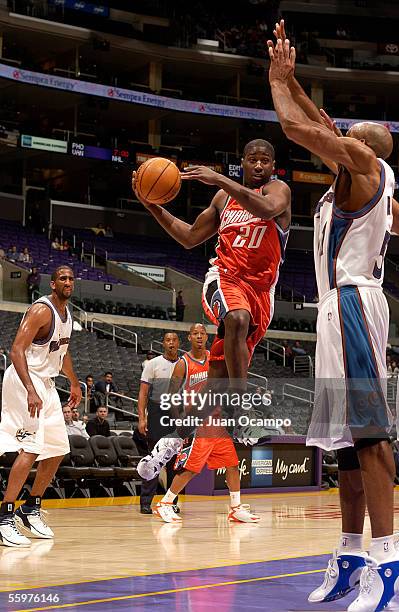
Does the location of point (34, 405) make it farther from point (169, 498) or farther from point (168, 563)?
point (169, 498)

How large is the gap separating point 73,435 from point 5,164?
983 inches

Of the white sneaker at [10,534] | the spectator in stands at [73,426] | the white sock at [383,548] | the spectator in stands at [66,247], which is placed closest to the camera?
the white sock at [383,548]

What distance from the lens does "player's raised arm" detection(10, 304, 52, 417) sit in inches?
285

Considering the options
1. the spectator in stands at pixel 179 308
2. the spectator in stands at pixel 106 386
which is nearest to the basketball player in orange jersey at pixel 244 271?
the spectator in stands at pixel 106 386

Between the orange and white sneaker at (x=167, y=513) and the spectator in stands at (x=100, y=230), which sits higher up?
the spectator in stands at (x=100, y=230)

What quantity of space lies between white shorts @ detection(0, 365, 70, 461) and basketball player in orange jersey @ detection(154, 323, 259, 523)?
4.63 ft

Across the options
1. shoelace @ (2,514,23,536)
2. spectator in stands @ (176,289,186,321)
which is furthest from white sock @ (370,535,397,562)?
spectator in stands @ (176,289,186,321)

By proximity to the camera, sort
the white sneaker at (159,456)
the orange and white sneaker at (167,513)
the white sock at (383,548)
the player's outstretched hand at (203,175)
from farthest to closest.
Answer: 1. the white sneaker at (159,456)
2. the orange and white sneaker at (167,513)
3. the player's outstretched hand at (203,175)
4. the white sock at (383,548)

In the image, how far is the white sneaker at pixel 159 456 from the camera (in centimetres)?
977

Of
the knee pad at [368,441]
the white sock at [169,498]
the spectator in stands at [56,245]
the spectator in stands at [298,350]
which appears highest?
the knee pad at [368,441]

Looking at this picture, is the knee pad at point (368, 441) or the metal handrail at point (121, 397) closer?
the knee pad at point (368, 441)

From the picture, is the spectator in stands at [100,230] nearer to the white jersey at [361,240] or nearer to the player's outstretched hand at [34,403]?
the player's outstretched hand at [34,403]

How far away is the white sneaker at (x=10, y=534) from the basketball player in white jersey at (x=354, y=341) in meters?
3.28

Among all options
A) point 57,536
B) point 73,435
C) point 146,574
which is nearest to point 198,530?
point 57,536
